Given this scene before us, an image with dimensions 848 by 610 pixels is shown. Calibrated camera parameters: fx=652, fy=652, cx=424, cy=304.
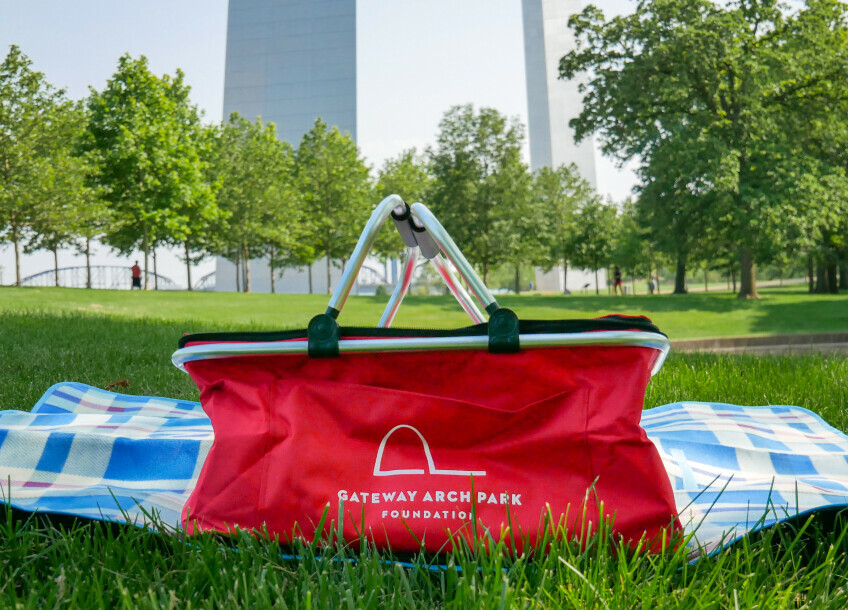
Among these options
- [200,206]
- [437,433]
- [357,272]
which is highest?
[200,206]

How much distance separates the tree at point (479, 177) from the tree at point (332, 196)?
5.47 meters

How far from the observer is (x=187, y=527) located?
1.54 m

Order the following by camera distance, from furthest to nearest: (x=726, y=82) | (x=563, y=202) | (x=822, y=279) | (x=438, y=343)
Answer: (x=563, y=202) < (x=822, y=279) < (x=726, y=82) < (x=438, y=343)

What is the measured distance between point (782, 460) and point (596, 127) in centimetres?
1915

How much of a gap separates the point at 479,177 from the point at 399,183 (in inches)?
317

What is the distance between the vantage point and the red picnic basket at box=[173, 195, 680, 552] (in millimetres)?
1415

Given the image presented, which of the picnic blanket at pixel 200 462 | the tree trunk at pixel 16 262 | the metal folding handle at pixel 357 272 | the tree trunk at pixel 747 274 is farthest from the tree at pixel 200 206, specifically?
the metal folding handle at pixel 357 272

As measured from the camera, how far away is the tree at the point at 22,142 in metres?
20.8

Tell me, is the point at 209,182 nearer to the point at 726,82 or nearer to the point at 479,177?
the point at 479,177

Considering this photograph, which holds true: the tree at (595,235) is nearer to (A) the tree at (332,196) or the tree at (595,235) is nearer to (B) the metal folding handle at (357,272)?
(A) the tree at (332,196)

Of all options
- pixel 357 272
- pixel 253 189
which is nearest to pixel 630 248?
pixel 253 189

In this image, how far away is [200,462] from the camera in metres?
2.11

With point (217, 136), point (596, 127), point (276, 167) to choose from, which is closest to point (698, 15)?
point (596, 127)

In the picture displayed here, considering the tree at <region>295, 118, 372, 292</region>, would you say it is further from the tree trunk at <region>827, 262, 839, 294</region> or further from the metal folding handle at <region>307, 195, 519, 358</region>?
the metal folding handle at <region>307, 195, 519, 358</region>
